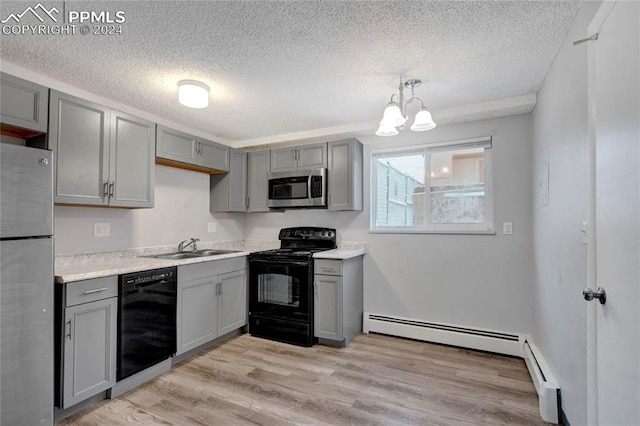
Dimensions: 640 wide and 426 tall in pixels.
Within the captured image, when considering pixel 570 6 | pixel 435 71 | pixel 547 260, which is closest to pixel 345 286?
pixel 547 260

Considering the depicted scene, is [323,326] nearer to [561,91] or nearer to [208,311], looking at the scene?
[208,311]

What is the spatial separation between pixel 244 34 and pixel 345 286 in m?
2.31

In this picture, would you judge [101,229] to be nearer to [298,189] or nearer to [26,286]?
[26,286]

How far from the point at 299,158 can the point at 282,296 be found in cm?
160

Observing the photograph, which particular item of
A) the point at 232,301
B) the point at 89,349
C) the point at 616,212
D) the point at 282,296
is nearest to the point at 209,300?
the point at 232,301

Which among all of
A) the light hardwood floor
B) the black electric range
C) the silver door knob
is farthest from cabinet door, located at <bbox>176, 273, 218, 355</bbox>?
the silver door knob

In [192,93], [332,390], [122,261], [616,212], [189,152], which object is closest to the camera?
[616,212]

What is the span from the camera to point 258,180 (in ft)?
12.7

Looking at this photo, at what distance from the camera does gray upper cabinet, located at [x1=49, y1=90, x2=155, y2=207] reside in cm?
215

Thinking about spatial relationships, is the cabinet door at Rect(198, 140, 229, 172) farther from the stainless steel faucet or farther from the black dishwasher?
the black dishwasher

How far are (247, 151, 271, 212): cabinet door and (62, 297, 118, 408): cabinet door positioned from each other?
1.96m

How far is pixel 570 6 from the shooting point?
1.55 metres

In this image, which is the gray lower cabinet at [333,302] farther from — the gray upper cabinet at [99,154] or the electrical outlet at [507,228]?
the gray upper cabinet at [99,154]

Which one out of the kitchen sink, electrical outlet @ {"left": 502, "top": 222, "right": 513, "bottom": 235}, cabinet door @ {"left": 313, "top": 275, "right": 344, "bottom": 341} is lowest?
cabinet door @ {"left": 313, "top": 275, "right": 344, "bottom": 341}
